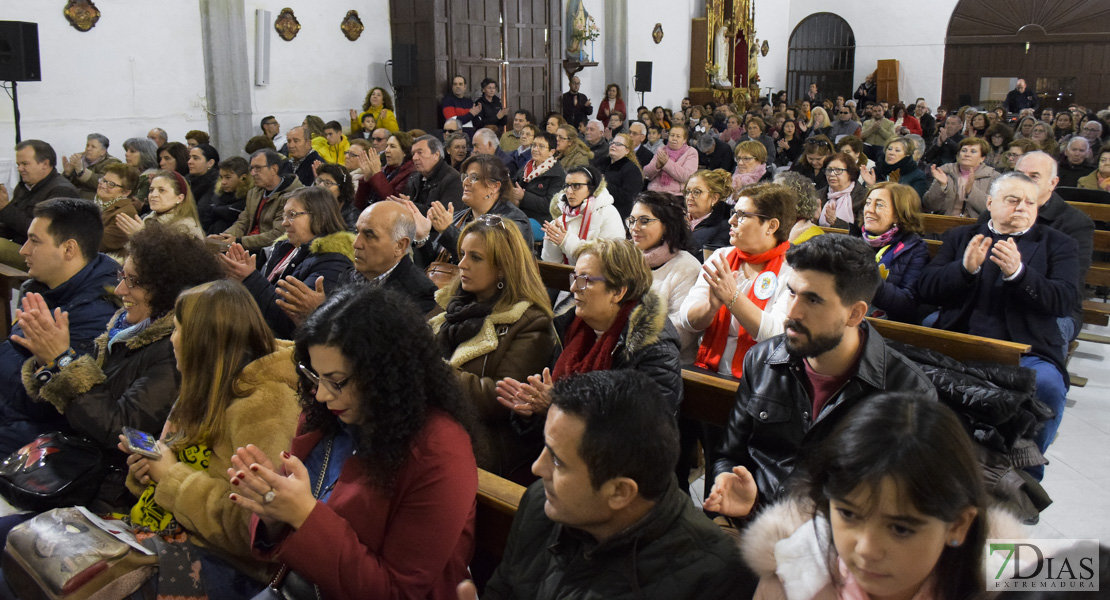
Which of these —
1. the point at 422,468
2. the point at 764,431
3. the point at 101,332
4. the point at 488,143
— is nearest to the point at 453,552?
the point at 422,468

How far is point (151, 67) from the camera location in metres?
9.67

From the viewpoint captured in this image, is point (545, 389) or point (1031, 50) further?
point (1031, 50)

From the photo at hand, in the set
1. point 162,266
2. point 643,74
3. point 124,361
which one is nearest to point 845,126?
point 643,74

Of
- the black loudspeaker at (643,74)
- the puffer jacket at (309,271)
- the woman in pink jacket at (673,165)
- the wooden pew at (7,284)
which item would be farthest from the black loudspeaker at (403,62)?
the puffer jacket at (309,271)

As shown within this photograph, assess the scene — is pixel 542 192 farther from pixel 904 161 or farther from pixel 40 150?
pixel 40 150

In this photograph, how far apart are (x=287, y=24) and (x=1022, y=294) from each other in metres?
9.73

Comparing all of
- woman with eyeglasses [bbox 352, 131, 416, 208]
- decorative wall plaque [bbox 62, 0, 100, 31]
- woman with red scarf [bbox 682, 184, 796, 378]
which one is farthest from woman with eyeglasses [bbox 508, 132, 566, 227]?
decorative wall plaque [bbox 62, 0, 100, 31]

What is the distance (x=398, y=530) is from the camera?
1.82 m

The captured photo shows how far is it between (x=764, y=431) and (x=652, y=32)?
15.2 metres

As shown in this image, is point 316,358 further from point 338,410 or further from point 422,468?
point 422,468

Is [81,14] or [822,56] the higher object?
[822,56]

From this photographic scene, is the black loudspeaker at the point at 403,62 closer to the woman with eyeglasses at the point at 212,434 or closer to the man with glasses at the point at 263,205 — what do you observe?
the man with glasses at the point at 263,205

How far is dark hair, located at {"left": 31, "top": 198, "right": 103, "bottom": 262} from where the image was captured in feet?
11.1

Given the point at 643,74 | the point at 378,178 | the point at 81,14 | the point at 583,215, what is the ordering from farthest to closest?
the point at 643,74 → the point at 81,14 → the point at 378,178 → the point at 583,215
